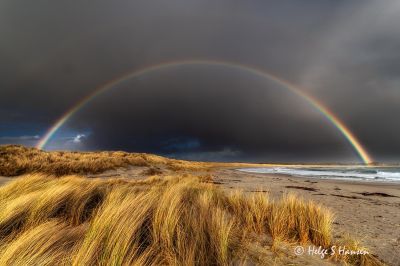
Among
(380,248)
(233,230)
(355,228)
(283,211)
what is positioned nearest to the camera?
(233,230)

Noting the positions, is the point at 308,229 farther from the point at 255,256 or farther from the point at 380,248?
the point at 255,256

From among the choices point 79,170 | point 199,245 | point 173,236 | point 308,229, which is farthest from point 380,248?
point 79,170

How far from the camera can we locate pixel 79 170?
46.3 feet

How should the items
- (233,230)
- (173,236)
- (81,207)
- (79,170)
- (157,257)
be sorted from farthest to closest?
(79,170), (81,207), (233,230), (173,236), (157,257)

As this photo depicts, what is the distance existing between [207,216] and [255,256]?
87 cm

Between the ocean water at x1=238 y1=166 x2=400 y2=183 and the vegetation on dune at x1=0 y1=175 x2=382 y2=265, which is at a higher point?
the ocean water at x1=238 y1=166 x2=400 y2=183

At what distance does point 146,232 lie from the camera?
2.94m

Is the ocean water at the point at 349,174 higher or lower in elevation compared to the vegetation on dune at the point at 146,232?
higher

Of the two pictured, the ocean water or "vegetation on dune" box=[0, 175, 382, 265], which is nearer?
"vegetation on dune" box=[0, 175, 382, 265]

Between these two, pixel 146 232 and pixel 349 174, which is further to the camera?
pixel 349 174

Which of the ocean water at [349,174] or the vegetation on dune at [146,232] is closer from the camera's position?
the vegetation on dune at [146,232]

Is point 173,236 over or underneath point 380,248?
over

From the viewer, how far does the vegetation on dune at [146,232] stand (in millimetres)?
2191

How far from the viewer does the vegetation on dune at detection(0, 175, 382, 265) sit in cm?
219
